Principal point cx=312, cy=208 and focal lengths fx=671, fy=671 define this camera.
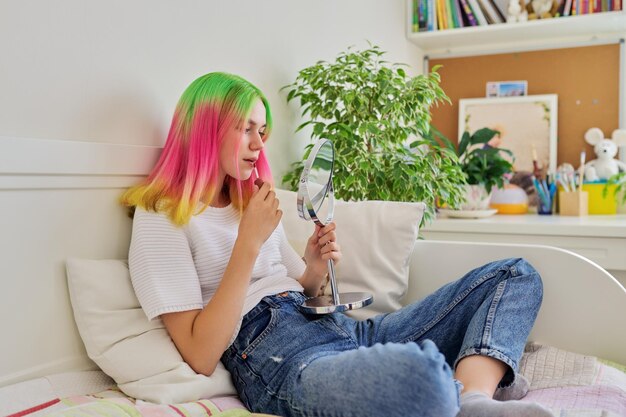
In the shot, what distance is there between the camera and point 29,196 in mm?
1061

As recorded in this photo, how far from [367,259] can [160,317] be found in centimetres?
50

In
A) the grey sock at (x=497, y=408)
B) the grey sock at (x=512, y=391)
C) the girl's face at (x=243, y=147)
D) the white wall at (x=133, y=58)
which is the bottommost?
the grey sock at (x=512, y=391)

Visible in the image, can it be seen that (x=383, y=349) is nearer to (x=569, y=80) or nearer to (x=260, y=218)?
(x=260, y=218)

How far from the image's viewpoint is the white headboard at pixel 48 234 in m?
1.03

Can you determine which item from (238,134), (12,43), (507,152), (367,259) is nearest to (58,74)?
(12,43)

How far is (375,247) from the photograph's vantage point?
4.83 feet

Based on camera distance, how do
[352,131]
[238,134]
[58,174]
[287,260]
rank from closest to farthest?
[58,174] < [238,134] < [287,260] < [352,131]

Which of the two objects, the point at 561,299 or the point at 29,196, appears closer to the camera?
the point at 29,196

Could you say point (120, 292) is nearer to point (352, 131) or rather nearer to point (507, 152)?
point (352, 131)

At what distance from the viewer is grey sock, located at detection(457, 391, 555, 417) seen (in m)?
0.89

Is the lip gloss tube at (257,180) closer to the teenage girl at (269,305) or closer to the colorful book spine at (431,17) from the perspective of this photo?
the teenage girl at (269,305)

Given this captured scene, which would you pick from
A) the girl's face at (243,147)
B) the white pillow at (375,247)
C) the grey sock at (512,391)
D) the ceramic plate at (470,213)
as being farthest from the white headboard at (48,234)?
the ceramic plate at (470,213)

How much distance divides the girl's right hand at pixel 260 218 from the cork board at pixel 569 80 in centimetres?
181

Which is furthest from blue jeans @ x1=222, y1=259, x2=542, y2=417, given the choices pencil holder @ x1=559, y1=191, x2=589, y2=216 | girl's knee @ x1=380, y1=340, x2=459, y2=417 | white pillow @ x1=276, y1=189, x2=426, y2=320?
pencil holder @ x1=559, y1=191, x2=589, y2=216
